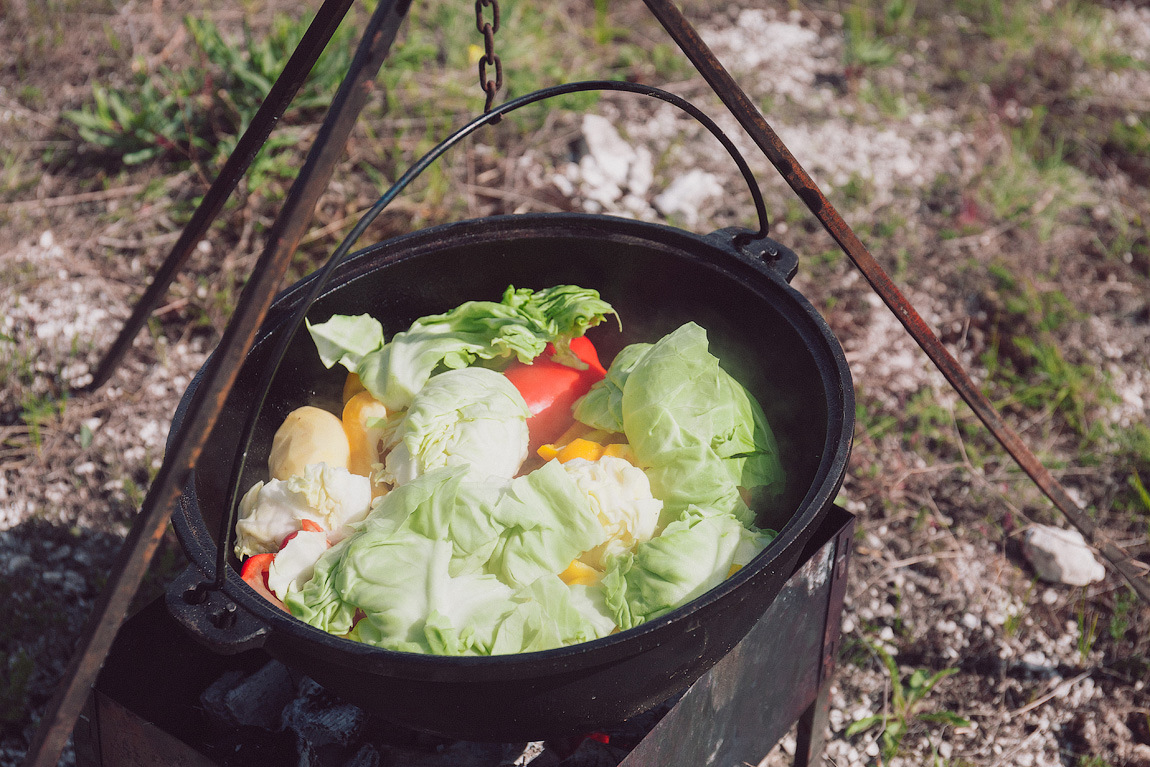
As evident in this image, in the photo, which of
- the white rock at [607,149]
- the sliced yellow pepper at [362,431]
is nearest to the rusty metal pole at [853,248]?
the sliced yellow pepper at [362,431]

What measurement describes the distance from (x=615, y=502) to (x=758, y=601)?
399mm

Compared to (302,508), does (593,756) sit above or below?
below

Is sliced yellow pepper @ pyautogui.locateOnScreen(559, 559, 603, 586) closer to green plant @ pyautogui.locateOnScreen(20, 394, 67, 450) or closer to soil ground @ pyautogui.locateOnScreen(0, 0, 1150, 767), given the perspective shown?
soil ground @ pyautogui.locateOnScreen(0, 0, 1150, 767)

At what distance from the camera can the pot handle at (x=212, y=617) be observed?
1.61 metres

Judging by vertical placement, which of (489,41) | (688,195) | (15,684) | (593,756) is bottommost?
(15,684)

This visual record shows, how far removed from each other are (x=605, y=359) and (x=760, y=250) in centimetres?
65

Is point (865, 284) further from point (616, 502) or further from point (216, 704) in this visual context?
point (216, 704)

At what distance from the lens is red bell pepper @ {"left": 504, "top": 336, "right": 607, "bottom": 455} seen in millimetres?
2545

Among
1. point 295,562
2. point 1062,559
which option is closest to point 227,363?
point 295,562

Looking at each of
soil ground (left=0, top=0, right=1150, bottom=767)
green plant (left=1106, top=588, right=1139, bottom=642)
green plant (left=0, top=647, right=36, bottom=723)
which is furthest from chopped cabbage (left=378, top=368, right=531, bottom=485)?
green plant (left=1106, top=588, right=1139, bottom=642)

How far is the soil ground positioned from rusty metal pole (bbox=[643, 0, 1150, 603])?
0.74 meters

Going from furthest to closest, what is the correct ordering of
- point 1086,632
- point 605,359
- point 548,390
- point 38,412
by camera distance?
1. point 38,412
2. point 1086,632
3. point 605,359
4. point 548,390

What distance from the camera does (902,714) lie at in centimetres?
306

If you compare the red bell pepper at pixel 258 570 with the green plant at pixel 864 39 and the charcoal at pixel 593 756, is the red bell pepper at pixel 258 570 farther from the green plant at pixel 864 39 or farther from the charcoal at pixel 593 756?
the green plant at pixel 864 39
